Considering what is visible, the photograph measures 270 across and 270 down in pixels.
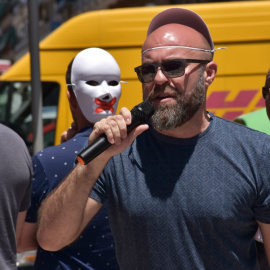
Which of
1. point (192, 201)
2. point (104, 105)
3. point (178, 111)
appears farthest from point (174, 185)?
point (104, 105)

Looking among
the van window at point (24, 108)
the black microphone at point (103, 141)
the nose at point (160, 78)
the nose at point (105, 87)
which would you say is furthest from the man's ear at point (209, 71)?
the van window at point (24, 108)

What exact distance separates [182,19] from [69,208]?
83cm

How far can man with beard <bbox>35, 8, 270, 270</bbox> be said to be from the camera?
248cm

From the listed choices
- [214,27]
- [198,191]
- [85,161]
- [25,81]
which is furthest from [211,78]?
[25,81]

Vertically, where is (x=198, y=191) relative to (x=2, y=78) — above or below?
above

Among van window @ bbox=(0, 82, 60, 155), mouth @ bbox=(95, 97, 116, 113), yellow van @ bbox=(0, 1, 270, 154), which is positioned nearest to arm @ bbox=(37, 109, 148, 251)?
mouth @ bbox=(95, 97, 116, 113)

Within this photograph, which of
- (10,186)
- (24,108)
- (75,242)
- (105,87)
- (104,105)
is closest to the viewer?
(10,186)

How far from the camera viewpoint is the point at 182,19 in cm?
278

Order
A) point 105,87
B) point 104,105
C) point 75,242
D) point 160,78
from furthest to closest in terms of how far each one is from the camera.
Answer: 1. point 105,87
2. point 104,105
3. point 75,242
4. point 160,78

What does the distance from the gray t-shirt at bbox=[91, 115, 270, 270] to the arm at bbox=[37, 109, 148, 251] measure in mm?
106

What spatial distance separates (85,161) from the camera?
2301mm

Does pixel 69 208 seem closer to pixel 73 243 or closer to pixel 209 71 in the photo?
pixel 209 71

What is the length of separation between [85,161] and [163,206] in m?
0.36

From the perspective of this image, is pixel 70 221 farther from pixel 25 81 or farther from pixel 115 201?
pixel 25 81
